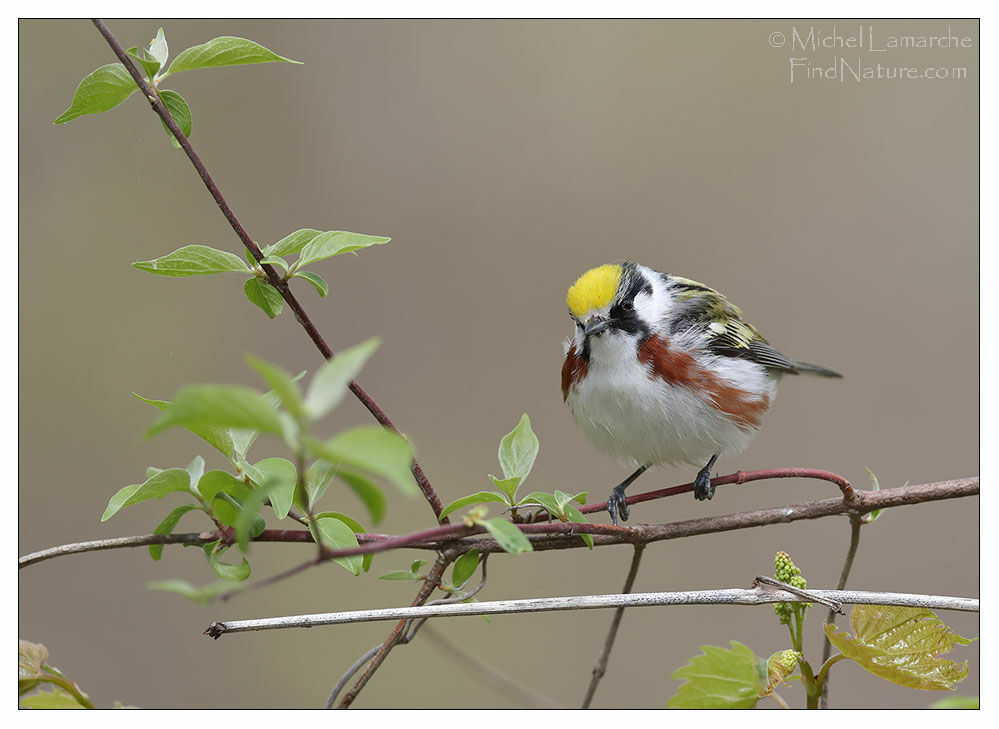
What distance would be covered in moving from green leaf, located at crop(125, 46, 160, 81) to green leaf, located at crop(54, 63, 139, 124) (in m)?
0.03

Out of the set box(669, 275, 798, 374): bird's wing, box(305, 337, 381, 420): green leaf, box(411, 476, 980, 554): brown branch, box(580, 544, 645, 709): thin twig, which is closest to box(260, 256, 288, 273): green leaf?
box(411, 476, 980, 554): brown branch

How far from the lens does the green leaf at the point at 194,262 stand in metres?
1.45

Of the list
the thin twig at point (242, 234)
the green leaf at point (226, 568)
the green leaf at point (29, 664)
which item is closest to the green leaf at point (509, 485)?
the thin twig at point (242, 234)

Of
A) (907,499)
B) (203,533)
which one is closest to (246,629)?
(203,533)

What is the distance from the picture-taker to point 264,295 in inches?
64.2

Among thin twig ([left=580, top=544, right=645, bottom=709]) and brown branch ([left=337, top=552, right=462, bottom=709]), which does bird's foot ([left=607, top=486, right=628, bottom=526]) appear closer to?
thin twig ([left=580, top=544, right=645, bottom=709])

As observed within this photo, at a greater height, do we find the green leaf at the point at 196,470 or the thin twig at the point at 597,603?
the green leaf at the point at 196,470

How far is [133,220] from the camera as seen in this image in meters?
4.00

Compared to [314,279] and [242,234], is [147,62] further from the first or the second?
[314,279]

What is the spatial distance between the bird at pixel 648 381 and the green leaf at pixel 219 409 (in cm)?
182

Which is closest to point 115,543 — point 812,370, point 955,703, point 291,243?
point 291,243

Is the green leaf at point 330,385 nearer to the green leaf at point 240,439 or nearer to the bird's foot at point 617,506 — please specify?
the green leaf at point 240,439

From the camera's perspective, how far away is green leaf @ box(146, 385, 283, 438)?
2.78 ft
